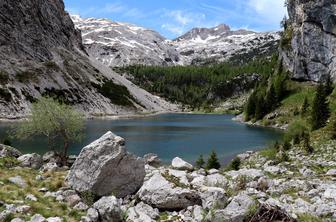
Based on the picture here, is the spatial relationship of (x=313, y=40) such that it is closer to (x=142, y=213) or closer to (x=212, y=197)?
(x=212, y=197)

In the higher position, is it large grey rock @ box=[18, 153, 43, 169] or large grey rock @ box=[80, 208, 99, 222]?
large grey rock @ box=[80, 208, 99, 222]

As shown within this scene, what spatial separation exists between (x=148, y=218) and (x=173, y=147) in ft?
243

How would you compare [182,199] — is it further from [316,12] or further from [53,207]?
[316,12]

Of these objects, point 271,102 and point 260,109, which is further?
point 260,109

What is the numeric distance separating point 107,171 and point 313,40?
175m

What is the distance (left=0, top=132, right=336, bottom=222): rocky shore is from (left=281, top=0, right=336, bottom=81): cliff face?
503 feet

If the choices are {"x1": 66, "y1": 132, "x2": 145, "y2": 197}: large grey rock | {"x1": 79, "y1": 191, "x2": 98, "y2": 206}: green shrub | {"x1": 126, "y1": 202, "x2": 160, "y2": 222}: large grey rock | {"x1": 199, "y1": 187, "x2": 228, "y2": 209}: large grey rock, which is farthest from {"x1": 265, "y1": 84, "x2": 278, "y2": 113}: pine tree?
{"x1": 126, "y1": 202, "x2": 160, "y2": 222}: large grey rock

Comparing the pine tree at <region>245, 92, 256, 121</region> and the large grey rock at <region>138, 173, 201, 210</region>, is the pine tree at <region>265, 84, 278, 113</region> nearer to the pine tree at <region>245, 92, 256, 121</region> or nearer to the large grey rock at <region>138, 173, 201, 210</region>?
the pine tree at <region>245, 92, 256, 121</region>

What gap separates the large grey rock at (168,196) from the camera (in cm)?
2194

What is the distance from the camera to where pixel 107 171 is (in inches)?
977

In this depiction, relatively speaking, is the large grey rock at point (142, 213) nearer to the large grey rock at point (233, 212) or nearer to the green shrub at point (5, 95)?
the large grey rock at point (233, 212)

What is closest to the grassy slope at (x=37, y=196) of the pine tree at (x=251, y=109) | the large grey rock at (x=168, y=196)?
the large grey rock at (x=168, y=196)

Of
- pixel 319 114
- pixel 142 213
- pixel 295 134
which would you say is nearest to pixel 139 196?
pixel 142 213

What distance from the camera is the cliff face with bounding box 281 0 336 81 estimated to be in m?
174
